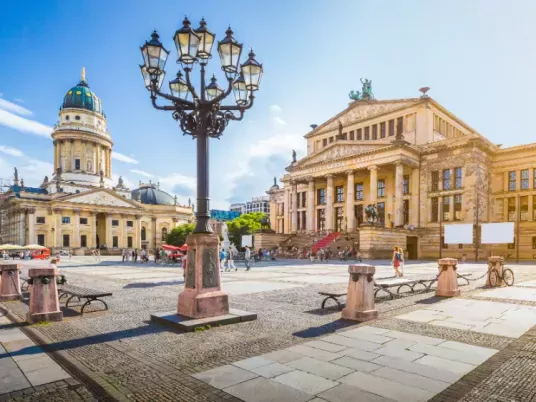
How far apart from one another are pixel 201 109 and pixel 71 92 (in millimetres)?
100439

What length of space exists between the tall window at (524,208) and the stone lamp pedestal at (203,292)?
46052 mm

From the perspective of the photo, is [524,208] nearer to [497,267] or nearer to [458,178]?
[458,178]

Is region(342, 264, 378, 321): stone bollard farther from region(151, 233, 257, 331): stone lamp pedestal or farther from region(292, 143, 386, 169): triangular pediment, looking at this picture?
region(292, 143, 386, 169): triangular pediment

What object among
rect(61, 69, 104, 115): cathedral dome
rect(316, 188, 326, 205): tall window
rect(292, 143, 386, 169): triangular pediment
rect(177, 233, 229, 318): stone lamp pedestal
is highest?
rect(61, 69, 104, 115): cathedral dome

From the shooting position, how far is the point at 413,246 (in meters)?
46.4

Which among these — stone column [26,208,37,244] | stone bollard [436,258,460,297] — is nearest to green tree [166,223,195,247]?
stone column [26,208,37,244]

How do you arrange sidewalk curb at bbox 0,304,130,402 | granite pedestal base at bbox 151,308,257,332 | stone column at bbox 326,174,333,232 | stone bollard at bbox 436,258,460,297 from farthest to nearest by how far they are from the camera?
stone column at bbox 326,174,333,232, stone bollard at bbox 436,258,460,297, granite pedestal base at bbox 151,308,257,332, sidewalk curb at bbox 0,304,130,402

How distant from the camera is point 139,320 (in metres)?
9.03

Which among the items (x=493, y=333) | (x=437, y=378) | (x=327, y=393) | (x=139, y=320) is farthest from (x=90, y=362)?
(x=493, y=333)

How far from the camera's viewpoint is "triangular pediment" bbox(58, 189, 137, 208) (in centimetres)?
8412

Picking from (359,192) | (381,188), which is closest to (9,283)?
(381,188)

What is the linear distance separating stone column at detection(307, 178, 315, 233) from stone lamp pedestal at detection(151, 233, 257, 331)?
154 feet

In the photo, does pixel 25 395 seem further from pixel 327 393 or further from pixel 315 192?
pixel 315 192

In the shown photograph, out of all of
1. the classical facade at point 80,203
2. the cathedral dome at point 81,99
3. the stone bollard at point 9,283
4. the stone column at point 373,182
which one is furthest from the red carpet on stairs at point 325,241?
the cathedral dome at point 81,99
